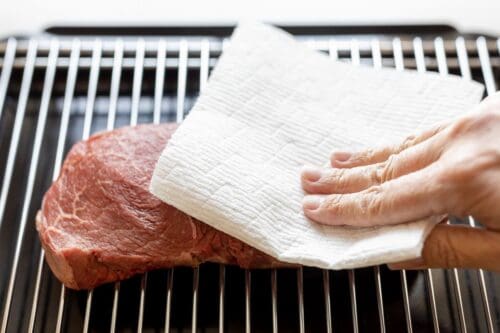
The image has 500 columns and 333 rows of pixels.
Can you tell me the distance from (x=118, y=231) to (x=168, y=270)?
0.17 metres

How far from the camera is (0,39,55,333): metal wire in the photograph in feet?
5.18

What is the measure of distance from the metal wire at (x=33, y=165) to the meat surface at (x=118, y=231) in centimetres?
10

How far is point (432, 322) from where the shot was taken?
1.57 metres

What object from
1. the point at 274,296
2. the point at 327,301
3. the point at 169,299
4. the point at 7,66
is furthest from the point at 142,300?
the point at 7,66

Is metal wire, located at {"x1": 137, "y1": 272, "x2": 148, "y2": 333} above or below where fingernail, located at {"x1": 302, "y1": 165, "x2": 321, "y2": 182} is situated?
below

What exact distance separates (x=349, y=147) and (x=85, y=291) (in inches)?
30.1

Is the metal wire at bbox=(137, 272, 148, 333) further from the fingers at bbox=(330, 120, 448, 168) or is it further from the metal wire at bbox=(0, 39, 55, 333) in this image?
the fingers at bbox=(330, 120, 448, 168)

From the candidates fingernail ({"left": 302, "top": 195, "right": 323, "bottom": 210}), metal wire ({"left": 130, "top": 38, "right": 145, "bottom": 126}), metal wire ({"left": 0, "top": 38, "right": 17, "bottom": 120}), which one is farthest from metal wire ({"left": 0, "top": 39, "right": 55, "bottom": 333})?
fingernail ({"left": 302, "top": 195, "right": 323, "bottom": 210})

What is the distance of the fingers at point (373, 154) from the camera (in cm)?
149

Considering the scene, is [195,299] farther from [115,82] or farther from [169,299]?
[115,82]

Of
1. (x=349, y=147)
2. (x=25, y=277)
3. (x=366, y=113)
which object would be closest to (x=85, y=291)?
(x=25, y=277)

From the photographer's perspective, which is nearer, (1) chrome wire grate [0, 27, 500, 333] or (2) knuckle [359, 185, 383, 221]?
(2) knuckle [359, 185, 383, 221]

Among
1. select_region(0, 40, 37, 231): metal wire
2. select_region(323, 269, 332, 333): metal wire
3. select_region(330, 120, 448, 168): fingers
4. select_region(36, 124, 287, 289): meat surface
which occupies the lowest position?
select_region(323, 269, 332, 333): metal wire

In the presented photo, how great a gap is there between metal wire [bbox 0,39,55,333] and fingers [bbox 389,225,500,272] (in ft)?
3.26
